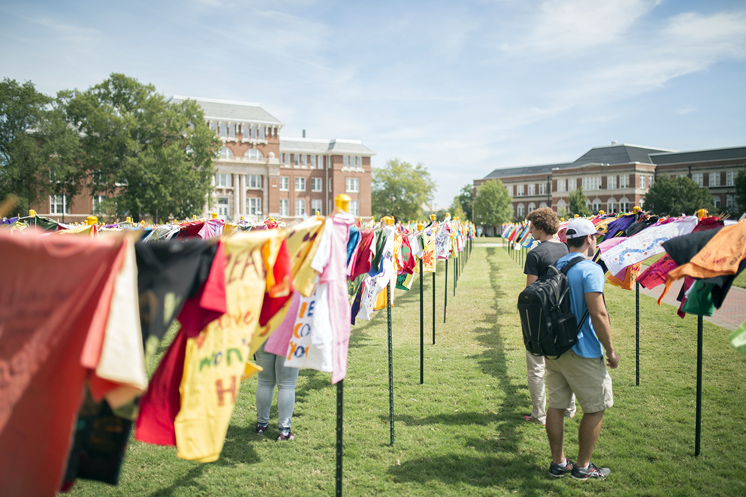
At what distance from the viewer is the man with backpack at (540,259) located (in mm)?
4949

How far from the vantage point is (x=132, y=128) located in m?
42.1

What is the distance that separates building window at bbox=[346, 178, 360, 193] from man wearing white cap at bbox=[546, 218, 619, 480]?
74.9m

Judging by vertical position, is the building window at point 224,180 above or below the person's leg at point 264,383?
above

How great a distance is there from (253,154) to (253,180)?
4.00m

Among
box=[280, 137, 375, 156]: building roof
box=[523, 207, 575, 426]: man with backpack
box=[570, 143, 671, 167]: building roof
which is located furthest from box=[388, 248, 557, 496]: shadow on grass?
box=[570, 143, 671, 167]: building roof

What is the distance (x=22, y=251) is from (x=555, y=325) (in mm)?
3687

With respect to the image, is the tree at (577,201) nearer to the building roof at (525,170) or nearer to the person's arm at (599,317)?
the building roof at (525,170)

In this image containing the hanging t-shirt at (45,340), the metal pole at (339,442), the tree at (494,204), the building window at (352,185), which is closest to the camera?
the hanging t-shirt at (45,340)

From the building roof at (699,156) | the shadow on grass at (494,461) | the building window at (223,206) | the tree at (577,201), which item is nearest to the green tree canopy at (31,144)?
the building window at (223,206)

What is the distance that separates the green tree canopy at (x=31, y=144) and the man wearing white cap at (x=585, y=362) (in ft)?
143

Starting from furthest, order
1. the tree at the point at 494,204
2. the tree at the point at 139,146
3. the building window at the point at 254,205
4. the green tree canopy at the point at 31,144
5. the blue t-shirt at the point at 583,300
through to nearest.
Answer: the tree at the point at 494,204 < the building window at the point at 254,205 < the tree at the point at 139,146 < the green tree canopy at the point at 31,144 < the blue t-shirt at the point at 583,300

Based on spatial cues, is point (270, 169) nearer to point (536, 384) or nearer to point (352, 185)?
point (352, 185)

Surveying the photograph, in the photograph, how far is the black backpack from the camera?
12.7 ft

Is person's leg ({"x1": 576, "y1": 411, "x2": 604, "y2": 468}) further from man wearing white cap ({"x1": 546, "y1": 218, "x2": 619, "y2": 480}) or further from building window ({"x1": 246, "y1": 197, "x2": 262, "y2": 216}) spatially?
building window ({"x1": 246, "y1": 197, "x2": 262, "y2": 216})
